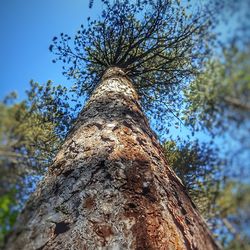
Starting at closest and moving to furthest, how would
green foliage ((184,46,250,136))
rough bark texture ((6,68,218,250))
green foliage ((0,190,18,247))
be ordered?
1. green foliage ((184,46,250,136))
2. green foliage ((0,190,18,247))
3. rough bark texture ((6,68,218,250))

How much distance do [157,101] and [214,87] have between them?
5838 millimetres

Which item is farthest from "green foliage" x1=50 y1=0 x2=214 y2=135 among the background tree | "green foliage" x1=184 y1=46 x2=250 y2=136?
"green foliage" x1=184 y1=46 x2=250 y2=136

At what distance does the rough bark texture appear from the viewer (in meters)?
1.90

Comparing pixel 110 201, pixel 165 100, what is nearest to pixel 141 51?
pixel 165 100

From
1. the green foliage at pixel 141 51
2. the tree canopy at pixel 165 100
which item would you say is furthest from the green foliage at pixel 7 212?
the green foliage at pixel 141 51

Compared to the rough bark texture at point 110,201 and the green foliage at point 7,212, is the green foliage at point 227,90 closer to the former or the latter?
the rough bark texture at point 110,201

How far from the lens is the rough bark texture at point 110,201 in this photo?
190 cm

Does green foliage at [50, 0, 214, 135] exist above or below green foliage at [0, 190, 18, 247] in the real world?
above

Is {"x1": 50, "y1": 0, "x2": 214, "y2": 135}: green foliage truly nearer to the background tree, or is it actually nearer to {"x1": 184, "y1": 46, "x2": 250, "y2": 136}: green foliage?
the background tree

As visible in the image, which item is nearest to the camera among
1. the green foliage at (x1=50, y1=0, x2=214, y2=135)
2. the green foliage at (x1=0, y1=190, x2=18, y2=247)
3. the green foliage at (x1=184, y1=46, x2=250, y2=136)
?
the green foliage at (x1=184, y1=46, x2=250, y2=136)

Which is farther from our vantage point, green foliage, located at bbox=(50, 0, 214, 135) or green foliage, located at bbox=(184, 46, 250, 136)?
green foliage, located at bbox=(50, 0, 214, 135)

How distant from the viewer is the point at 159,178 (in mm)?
2574

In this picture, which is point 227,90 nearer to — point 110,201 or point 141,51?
point 110,201

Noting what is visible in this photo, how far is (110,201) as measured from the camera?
6.98ft
